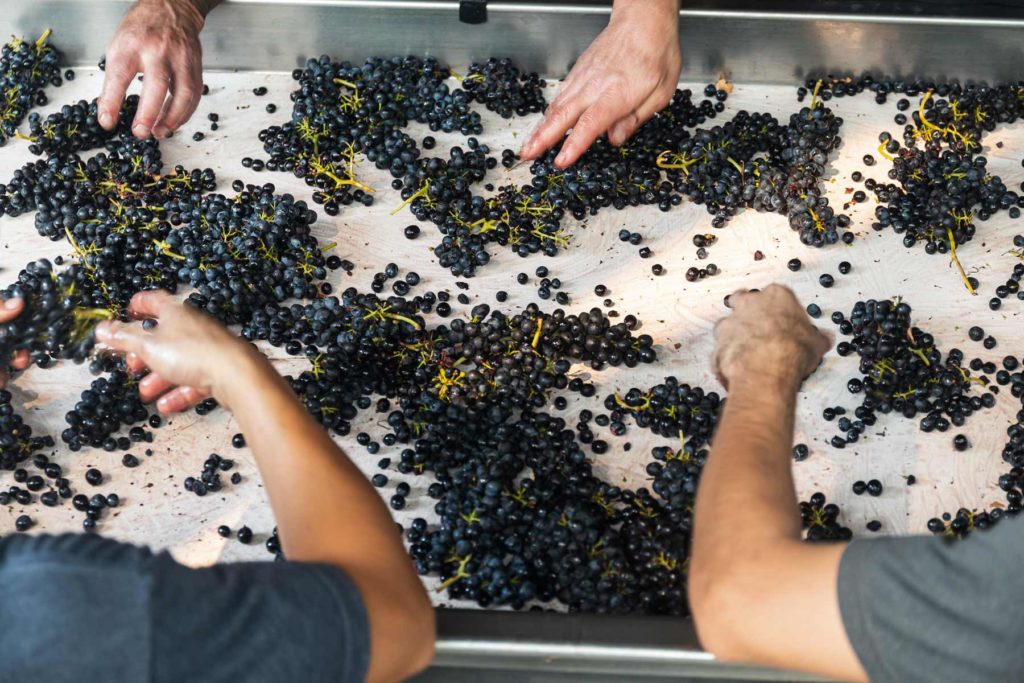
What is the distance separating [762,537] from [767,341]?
0.39 metres

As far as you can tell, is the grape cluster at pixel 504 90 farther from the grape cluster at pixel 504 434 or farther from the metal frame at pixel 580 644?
the metal frame at pixel 580 644

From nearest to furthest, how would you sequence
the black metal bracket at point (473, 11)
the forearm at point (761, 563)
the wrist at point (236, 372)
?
the forearm at point (761, 563)
the wrist at point (236, 372)
the black metal bracket at point (473, 11)

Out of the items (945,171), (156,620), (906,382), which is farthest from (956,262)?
(156,620)

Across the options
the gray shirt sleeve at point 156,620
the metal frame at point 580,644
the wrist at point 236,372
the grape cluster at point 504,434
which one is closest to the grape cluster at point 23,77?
the grape cluster at point 504,434

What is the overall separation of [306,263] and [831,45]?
1.46m

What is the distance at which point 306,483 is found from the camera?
1.32 metres

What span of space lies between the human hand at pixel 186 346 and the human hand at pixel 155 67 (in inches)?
25.4

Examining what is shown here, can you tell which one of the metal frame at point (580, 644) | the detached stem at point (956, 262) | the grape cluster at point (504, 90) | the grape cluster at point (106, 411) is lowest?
the metal frame at point (580, 644)

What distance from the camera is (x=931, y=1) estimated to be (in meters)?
2.36

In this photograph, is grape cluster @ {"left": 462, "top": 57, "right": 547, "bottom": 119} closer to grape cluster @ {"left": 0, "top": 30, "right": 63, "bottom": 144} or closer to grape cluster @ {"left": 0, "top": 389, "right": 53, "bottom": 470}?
grape cluster @ {"left": 0, "top": 30, "right": 63, "bottom": 144}

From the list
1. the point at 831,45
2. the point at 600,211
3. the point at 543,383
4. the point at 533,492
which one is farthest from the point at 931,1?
the point at 533,492

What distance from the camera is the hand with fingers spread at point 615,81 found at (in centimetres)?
196

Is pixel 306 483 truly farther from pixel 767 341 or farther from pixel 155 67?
pixel 155 67

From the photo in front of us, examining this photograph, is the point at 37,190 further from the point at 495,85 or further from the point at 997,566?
the point at 997,566
